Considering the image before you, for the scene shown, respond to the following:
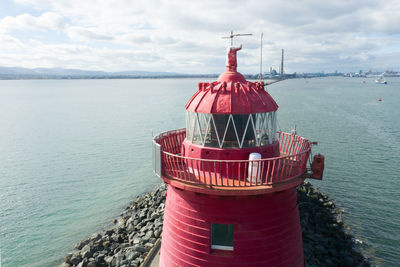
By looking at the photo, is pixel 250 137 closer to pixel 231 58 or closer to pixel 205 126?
pixel 205 126

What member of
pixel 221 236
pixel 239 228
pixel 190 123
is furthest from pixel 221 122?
pixel 221 236

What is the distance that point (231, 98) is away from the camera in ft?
26.8

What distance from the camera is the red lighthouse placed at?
303 inches

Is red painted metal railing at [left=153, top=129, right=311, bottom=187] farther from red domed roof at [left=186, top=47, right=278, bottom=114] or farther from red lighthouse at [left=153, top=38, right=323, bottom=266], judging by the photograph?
red domed roof at [left=186, top=47, right=278, bottom=114]

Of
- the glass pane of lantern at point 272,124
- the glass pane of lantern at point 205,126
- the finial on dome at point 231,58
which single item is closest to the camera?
the glass pane of lantern at point 205,126

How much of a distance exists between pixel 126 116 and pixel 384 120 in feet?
166

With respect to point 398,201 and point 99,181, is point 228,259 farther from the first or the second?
point 99,181

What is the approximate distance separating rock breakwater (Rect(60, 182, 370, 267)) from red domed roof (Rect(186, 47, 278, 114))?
10153 mm

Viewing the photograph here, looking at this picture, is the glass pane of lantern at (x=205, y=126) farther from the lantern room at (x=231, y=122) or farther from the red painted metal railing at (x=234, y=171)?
the red painted metal railing at (x=234, y=171)

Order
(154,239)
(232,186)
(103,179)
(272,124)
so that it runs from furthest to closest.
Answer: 1. (103,179)
2. (154,239)
3. (272,124)
4. (232,186)

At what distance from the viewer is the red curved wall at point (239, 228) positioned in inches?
306

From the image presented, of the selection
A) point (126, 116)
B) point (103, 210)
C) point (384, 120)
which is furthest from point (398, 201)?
point (126, 116)

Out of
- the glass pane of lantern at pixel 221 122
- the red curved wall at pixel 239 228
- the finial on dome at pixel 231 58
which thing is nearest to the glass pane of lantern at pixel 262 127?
the glass pane of lantern at pixel 221 122

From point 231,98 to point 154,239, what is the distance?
39.7 feet
